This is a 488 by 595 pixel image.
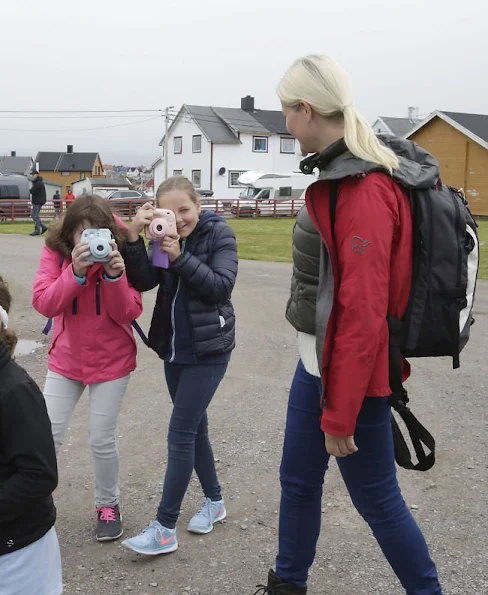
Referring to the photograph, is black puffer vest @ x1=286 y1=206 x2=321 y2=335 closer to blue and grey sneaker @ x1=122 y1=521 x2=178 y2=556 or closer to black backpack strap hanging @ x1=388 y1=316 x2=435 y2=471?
black backpack strap hanging @ x1=388 y1=316 x2=435 y2=471

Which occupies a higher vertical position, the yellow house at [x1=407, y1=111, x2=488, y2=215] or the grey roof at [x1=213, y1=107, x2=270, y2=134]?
the grey roof at [x1=213, y1=107, x2=270, y2=134]

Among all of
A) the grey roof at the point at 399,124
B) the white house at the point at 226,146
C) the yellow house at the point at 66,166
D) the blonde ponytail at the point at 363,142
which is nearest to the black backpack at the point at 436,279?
the blonde ponytail at the point at 363,142

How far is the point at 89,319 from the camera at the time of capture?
3.70m

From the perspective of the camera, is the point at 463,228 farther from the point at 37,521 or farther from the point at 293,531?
the point at 37,521

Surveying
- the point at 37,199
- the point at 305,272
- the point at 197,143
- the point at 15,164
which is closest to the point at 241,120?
the point at 197,143

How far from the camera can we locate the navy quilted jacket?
11.4ft

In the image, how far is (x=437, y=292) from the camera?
2.55 m

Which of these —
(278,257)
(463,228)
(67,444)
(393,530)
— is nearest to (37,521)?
(393,530)

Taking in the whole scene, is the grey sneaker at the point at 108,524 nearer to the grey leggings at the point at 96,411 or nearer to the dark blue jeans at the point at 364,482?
the grey leggings at the point at 96,411

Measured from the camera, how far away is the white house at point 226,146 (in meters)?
54.5

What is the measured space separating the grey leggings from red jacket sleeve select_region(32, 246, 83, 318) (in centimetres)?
37

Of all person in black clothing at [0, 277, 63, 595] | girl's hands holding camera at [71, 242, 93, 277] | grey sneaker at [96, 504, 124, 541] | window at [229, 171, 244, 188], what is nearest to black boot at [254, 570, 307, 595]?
grey sneaker at [96, 504, 124, 541]

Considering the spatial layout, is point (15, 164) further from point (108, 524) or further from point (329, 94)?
point (329, 94)

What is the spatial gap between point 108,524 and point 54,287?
4.09ft
